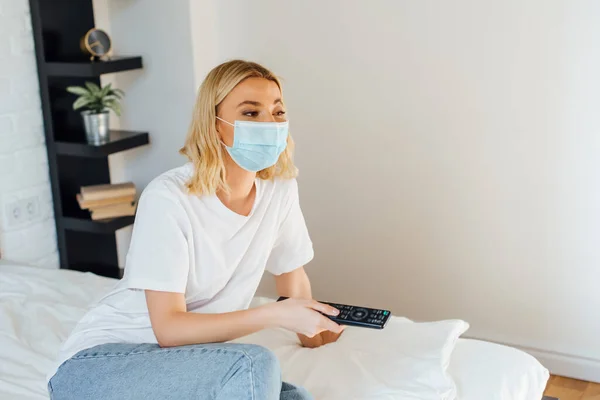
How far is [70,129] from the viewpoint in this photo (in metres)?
2.55

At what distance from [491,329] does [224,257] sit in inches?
49.2

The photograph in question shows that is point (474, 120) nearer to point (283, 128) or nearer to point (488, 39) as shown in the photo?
point (488, 39)

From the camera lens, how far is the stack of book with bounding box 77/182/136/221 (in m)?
2.51

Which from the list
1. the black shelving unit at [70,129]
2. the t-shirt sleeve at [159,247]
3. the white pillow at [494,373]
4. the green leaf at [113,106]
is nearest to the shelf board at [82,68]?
the black shelving unit at [70,129]

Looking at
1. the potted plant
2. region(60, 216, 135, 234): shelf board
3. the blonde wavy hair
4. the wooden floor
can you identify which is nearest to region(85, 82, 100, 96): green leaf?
the potted plant

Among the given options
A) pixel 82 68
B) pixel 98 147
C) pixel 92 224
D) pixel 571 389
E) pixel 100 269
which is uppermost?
pixel 82 68

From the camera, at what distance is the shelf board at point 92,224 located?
2510mm

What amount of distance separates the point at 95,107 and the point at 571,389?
1733 millimetres

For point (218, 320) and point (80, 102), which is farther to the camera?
point (80, 102)

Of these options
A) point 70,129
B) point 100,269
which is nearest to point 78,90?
point 70,129

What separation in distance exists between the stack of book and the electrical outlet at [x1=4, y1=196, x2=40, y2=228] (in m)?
0.14

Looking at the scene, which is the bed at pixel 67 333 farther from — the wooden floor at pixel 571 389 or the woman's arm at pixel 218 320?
the wooden floor at pixel 571 389

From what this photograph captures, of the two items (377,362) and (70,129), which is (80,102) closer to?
(70,129)

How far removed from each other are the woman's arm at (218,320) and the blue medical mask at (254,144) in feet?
1.01
